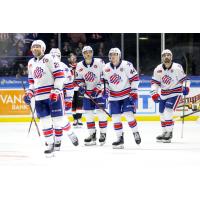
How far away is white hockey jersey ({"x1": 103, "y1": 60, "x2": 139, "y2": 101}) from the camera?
7.36m

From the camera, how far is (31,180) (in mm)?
5043

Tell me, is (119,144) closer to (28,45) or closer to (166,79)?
(166,79)

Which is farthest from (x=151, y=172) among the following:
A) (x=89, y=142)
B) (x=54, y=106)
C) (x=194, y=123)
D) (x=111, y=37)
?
(x=111, y=37)

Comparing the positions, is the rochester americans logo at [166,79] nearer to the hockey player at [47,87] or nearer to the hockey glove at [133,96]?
the hockey glove at [133,96]

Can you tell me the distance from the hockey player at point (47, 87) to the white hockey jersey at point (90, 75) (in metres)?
1.26

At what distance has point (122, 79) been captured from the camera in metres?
7.40

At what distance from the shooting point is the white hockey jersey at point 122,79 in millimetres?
7363

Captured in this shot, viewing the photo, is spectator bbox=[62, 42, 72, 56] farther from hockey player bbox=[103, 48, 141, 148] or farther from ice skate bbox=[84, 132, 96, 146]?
hockey player bbox=[103, 48, 141, 148]

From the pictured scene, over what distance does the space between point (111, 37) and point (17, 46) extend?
176cm

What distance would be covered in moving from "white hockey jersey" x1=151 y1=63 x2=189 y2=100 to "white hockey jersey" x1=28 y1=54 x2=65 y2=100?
1.96 meters

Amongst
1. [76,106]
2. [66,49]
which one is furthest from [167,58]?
[66,49]

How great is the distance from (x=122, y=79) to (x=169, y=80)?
1005 mm

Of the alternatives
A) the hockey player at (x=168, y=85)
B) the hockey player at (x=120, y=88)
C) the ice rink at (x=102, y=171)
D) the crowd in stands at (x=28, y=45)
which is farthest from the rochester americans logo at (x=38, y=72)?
the crowd in stands at (x=28, y=45)

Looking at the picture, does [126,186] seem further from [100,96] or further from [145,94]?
[145,94]
